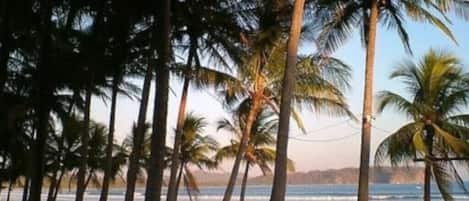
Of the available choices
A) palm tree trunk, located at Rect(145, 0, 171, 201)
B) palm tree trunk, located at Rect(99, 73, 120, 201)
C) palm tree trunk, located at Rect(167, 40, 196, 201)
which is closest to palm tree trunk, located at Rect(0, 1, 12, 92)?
palm tree trunk, located at Rect(145, 0, 171, 201)

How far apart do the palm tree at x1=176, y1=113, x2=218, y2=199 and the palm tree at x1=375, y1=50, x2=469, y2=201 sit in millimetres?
12724

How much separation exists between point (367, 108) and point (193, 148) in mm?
15948

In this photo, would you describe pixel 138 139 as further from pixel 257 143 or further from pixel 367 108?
pixel 257 143

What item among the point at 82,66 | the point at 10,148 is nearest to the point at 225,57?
the point at 82,66

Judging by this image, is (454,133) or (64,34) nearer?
(64,34)

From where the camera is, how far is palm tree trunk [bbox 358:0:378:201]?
1217 centimetres

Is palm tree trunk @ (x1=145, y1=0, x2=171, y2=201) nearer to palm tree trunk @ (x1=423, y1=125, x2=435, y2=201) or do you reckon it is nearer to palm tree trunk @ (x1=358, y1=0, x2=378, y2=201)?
palm tree trunk @ (x1=358, y1=0, x2=378, y2=201)

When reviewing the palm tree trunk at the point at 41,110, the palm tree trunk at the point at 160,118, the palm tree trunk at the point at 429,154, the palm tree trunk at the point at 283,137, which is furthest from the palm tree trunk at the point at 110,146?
the palm tree trunk at the point at 429,154

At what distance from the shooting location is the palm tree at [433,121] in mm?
15383

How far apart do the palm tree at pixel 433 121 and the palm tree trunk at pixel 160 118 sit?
22.5 ft

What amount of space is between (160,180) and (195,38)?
19.1 feet

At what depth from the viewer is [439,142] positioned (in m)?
15.7

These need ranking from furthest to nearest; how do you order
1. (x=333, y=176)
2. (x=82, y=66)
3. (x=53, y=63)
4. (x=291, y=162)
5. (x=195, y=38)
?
(x=333, y=176) → (x=291, y=162) → (x=195, y=38) → (x=82, y=66) → (x=53, y=63)

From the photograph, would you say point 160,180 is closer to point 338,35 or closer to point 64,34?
point 64,34
